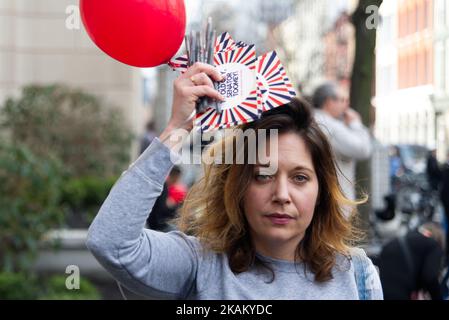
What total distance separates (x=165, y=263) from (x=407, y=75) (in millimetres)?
51242

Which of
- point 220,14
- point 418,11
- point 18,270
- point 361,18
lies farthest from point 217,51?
point 418,11

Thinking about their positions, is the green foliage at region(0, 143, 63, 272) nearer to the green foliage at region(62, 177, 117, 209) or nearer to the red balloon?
the green foliage at region(62, 177, 117, 209)

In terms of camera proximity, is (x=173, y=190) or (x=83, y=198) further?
(x=83, y=198)

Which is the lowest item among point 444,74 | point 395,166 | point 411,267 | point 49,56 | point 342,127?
point 395,166

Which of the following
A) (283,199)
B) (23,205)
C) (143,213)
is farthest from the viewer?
(23,205)

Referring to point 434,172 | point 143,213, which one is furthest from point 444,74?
point 143,213

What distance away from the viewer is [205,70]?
1937 mm

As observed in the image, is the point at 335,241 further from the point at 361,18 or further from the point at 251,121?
the point at 361,18

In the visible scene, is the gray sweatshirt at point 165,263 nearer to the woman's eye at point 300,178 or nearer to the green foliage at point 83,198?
the woman's eye at point 300,178

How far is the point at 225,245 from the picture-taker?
6.89 feet

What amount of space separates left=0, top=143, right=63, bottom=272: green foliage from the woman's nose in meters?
4.18

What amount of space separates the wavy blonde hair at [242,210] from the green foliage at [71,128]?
7.79 metres

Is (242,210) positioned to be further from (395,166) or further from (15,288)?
(395,166)

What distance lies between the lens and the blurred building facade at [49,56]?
1083 cm
